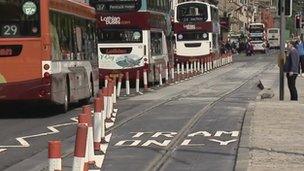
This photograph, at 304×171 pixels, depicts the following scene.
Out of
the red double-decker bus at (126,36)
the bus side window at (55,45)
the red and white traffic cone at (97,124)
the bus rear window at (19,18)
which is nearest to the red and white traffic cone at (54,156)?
the red and white traffic cone at (97,124)

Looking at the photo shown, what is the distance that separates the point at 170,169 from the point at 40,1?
8.79 metres

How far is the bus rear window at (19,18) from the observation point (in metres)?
18.3

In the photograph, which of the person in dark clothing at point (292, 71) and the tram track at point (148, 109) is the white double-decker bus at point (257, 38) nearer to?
the tram track at point (148, 109)

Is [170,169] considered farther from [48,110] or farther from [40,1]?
[48,110]

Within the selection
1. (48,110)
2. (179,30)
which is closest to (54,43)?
(48,110)

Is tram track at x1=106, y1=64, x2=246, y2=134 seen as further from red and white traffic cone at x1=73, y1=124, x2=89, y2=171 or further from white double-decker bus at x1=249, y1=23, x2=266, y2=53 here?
white double-decker bus at x1=249, y1=23, x2=266, y2=53

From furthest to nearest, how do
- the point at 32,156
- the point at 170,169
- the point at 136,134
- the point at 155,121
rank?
the point at 155,121, the point at 136,134, the point at 32,156, the point at 170,169

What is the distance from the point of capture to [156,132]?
15227 millimetres

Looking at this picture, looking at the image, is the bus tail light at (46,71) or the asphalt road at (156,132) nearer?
the asphalt road at (156,132)

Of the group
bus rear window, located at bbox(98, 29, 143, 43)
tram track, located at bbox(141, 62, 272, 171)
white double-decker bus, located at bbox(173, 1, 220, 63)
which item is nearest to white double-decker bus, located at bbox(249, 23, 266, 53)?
white double-decker bus, located at bbox(173, 1, 220, 63)

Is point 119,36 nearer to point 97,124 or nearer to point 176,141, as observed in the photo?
point 176,141

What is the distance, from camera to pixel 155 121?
690 inches

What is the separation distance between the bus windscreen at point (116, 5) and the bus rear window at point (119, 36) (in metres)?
0.99

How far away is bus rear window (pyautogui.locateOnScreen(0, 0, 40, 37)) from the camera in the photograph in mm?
18344
